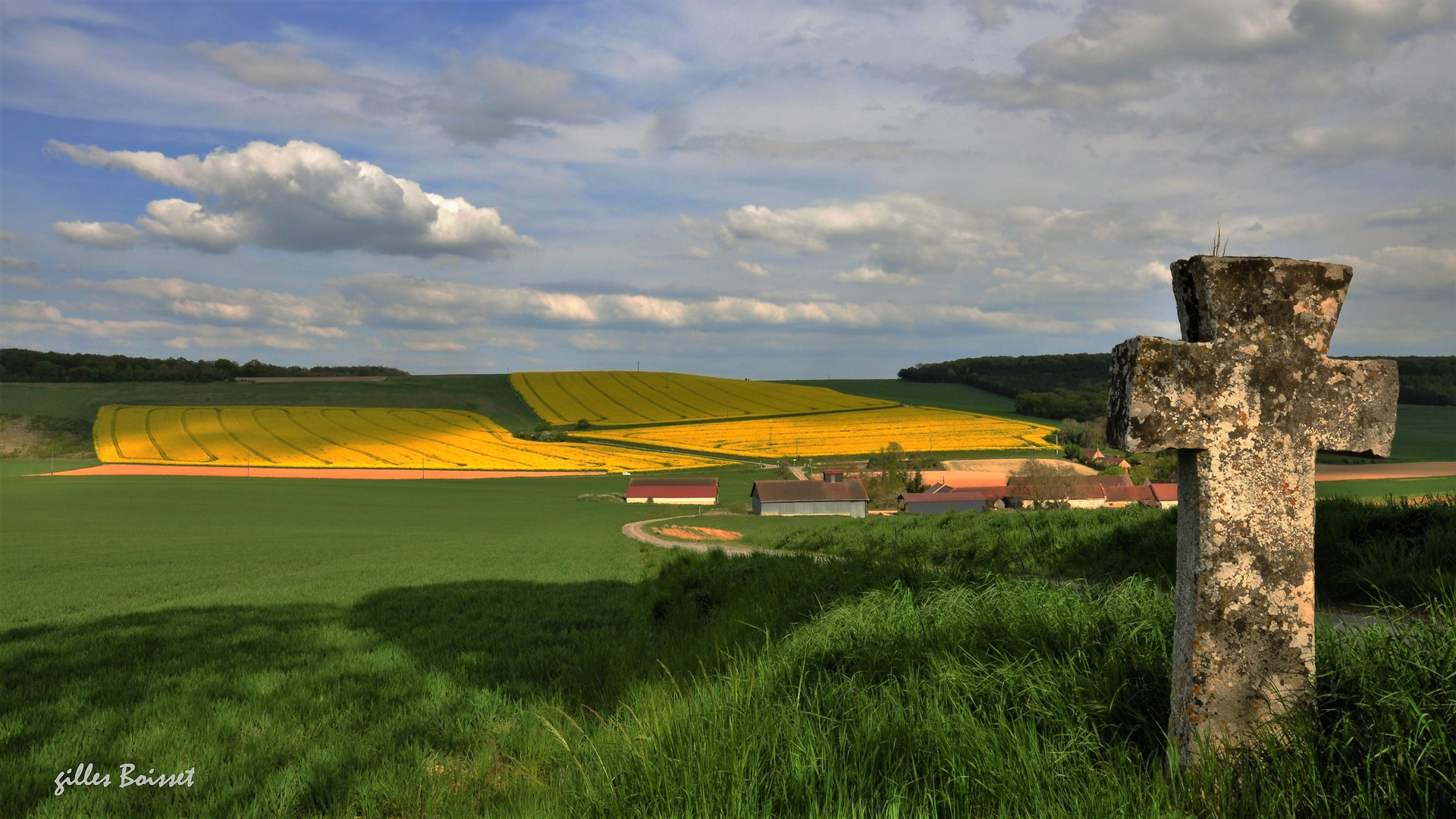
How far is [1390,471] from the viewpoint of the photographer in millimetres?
57188

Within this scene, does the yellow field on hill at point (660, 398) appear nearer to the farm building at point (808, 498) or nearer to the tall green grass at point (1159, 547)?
the farm building at point (808, 498)

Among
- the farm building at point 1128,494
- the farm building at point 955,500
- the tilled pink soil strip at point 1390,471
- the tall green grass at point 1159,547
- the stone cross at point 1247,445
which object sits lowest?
the farm building at point 955,500

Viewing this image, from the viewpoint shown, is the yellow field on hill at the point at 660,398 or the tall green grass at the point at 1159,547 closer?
the tall green grass at the point at 1159,547

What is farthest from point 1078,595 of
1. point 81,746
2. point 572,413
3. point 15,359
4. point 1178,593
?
point 15,359

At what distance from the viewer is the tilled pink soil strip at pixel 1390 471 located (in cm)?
5344

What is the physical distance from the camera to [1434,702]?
3145 millimetres

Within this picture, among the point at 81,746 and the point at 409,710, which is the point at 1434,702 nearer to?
the point at 409,710

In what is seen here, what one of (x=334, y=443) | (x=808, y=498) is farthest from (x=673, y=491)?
(x=334, y=443)

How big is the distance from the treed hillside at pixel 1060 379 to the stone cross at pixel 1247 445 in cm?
8803

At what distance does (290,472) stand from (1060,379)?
4933 inches

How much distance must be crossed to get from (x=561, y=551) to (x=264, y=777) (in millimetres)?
21823

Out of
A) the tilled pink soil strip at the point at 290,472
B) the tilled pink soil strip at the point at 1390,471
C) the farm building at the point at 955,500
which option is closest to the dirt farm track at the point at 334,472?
the tilled pink soil strip at the point at 290,472

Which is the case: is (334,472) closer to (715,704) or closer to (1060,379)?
(715,704)

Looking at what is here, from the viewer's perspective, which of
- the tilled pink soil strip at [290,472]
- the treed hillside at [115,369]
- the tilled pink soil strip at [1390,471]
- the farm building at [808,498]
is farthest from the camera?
the treed hillside at [115,369]
